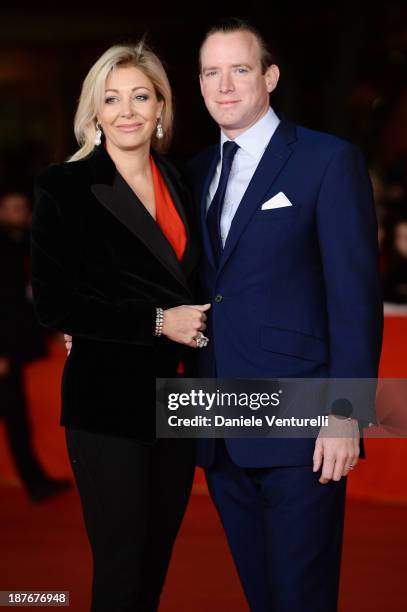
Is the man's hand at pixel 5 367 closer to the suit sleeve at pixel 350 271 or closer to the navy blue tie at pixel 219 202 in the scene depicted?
the navy blue tie at pixel 219 202

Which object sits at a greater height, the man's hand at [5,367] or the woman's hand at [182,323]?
the woman's hand at [182,323]

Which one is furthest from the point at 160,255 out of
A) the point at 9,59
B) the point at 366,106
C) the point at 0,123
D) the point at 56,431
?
the point at 0,123

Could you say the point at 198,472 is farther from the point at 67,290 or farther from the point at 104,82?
the point at 104,82

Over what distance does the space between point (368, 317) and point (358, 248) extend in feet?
0.47

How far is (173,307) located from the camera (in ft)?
6.73

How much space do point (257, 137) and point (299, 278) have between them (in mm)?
348

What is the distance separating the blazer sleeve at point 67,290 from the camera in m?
1.98

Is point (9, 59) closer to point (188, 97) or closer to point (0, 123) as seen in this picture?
point (0, 123)

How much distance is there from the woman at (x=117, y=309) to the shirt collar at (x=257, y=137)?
0.21 m

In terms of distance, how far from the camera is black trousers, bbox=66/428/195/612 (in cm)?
204

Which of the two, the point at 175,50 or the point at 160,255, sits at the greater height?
the point at 175,50

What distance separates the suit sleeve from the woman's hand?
0.28 meters

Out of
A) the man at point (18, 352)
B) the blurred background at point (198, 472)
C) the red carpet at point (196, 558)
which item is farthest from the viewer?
the man at point (18, 352)

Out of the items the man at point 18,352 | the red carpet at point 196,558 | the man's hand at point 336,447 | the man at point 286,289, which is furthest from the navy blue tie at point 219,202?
the man at point 18,352
